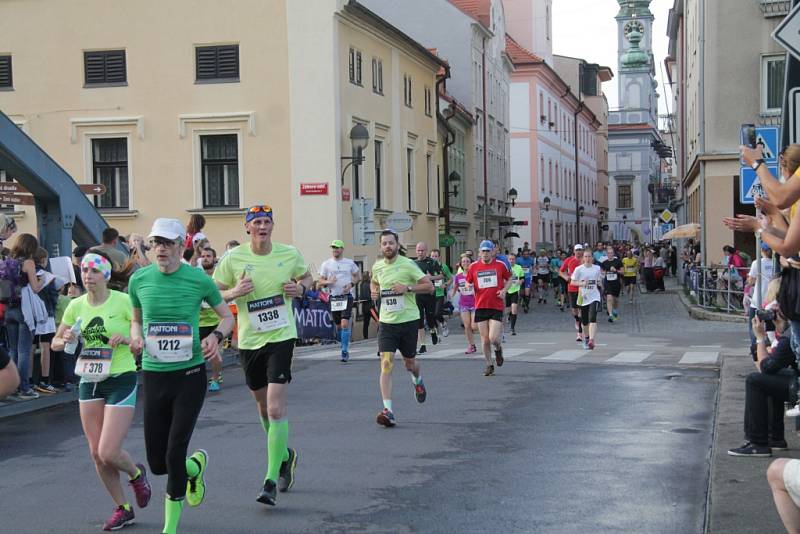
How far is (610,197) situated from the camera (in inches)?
4670

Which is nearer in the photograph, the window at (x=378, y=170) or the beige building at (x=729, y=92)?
the window at (x=378, y=170)

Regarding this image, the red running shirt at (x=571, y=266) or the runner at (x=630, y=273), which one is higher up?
the red running shirt at (x=571, y=266)

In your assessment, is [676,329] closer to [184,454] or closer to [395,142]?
[395,142]

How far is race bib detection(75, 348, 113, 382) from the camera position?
7.17 meters

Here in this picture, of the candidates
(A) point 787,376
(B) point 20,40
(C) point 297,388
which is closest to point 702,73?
(B) point 20,40

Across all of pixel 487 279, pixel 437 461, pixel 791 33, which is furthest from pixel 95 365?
pixel 487 279

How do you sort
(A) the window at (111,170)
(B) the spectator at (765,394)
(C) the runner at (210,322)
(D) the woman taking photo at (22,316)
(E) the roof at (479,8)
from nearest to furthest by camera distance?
1. (B) the spectator at (765,394)
2. (C) the runner at (210,322)
3. (D) the woman taking photo at (22,316)
4. (A) the window at (111,170)
5. (E) the roof at (479,8)

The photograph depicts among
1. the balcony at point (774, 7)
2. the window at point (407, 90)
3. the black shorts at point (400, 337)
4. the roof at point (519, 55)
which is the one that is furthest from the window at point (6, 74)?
the roof at point (519, 55)

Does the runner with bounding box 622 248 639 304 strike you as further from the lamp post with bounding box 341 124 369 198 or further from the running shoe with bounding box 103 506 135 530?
the running shoe with bounding box 103 506 135 530

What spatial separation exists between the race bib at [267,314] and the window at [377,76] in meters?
25.6

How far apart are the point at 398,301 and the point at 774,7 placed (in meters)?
25.9

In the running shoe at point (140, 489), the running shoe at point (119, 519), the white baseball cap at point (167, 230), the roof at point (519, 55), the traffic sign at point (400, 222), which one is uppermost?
the roof at point (519, 55)

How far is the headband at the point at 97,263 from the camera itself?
7.43 metres

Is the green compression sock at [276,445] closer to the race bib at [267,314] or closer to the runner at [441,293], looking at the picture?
the race bib at [267,314]
